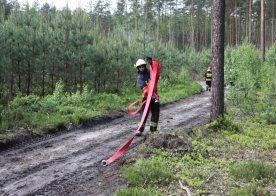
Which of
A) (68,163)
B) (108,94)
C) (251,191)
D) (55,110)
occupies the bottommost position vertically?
(68,163)

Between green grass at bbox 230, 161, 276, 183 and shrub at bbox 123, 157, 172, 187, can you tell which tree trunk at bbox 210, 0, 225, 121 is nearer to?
green grass at bbox 230, 161, 276, 183

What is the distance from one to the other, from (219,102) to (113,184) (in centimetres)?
565

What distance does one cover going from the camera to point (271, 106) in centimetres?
1277

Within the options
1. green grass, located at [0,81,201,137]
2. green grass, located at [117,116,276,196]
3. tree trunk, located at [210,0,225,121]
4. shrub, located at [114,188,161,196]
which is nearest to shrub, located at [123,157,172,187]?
green grass, located at [117,116,276,196]

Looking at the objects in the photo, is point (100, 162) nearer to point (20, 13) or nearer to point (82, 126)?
point (82, 126)

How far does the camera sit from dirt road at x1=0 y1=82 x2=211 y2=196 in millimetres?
6238

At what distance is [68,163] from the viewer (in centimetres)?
783

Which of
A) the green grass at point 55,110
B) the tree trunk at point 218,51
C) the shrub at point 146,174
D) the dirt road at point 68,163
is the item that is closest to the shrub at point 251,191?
the shrub at point 146,174

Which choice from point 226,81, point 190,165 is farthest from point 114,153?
point 226,81

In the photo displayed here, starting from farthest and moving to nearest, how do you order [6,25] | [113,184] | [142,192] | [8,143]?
1. [6,25]
2. [8,143]
3. [113,184]
4. [142,192]

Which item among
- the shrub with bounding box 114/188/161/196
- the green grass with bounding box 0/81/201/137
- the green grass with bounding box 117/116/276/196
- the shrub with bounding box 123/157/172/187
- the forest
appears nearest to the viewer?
the shrub with bounding box 114/188/161/196

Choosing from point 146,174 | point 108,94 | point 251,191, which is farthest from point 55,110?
point 251,191

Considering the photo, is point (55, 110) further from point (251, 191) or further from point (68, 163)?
point (251, 191)

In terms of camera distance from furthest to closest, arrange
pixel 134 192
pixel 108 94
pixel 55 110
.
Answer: pixel 108 94 → pixel 55 110 → pixel 134 192
